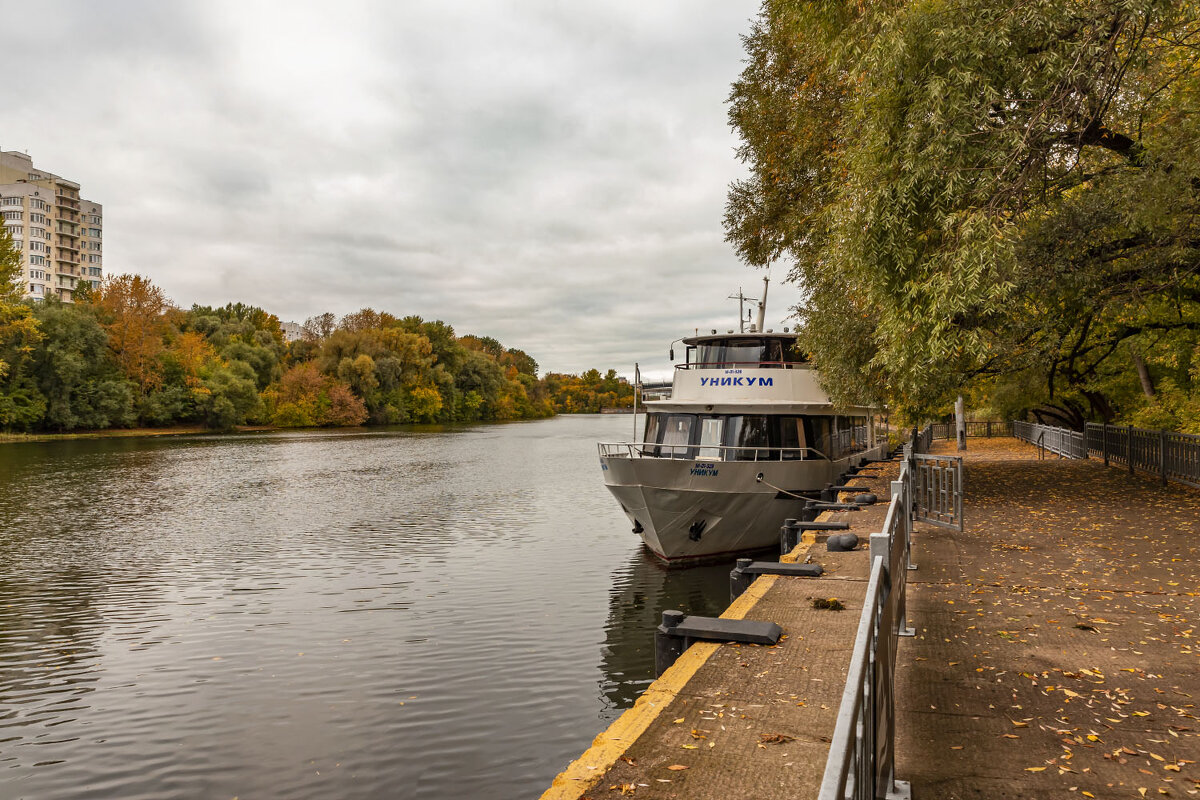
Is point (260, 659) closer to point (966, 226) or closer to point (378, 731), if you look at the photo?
point (378, 731)

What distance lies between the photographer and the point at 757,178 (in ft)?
69.2

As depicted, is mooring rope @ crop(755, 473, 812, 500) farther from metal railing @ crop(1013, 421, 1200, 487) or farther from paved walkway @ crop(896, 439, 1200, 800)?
metal railing @ crop(1013, 421, 1200, 487)

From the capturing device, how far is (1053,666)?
5551mm

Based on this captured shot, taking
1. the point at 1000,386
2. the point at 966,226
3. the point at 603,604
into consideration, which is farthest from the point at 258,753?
the point at 1000,386

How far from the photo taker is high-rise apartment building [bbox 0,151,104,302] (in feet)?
364

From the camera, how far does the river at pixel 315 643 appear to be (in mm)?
7391

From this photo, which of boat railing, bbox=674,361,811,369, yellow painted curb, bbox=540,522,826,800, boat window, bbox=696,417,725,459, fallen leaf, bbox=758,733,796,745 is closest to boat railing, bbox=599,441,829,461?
boat window, bbox=696,417,725,459

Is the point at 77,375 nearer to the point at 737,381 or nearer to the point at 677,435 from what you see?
the point at 677,435

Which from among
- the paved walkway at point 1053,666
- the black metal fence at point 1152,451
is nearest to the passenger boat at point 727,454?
the paved walkway at point 1053,666

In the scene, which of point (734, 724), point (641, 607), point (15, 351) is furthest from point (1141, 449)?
point (15, 351)

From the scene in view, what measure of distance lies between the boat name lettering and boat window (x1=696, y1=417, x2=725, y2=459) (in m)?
0.86

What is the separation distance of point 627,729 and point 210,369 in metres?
82.3

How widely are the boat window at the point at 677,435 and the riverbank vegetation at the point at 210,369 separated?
59.3m

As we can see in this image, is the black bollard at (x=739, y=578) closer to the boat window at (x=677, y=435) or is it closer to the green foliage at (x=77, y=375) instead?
the boat window at (x=677, y=435)
